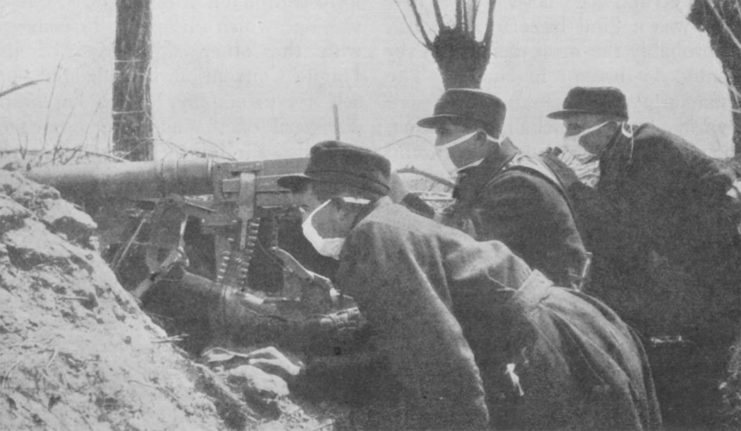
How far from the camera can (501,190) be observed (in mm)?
4578

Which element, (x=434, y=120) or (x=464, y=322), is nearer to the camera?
(x=464, y=322)

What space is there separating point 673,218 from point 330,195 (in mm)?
2194

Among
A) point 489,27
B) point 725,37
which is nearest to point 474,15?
point 489,27

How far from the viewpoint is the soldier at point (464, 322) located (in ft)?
10.3

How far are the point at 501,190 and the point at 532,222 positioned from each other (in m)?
0.24

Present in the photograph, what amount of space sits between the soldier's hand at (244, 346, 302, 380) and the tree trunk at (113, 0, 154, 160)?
3983 millimetres

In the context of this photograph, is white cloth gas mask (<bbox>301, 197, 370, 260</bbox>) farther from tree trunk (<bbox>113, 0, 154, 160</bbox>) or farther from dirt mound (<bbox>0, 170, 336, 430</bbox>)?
tree trunk (<bbox>113, 0, 154, 160</bbox>)

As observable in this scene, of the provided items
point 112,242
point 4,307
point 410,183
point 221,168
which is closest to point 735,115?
point 410,183

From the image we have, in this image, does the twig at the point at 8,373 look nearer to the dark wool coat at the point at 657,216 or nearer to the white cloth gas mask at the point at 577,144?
the dark wool coat at the point at 657,216

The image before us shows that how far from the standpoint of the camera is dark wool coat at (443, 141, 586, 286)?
14.5ft

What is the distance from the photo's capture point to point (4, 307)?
334cm

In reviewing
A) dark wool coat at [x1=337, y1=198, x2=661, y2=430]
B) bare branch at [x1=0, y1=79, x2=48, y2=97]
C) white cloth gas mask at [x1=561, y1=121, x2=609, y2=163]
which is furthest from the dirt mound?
white cloth gas mask at [x1=561, y1=121, x2=609, y2=163]

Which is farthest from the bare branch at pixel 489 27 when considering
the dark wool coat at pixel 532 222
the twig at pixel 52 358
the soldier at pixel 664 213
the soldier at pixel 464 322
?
the twig at pixel 52 358

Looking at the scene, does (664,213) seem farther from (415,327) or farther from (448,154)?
(415,327)
